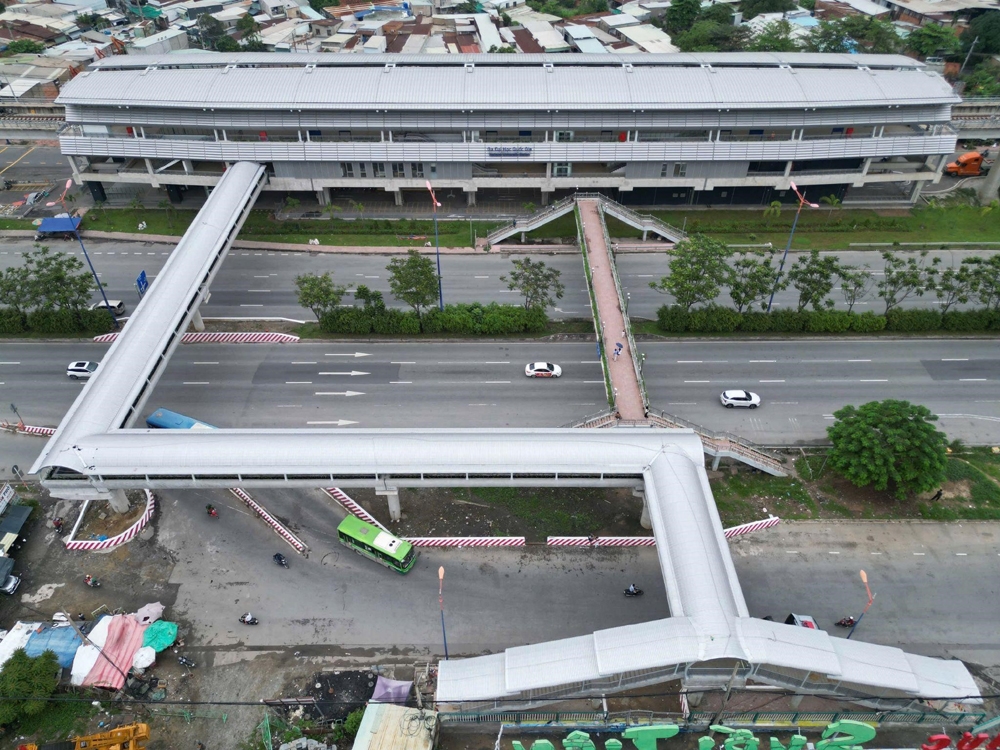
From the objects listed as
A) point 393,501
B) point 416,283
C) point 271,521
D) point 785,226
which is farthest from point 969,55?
point 271,521

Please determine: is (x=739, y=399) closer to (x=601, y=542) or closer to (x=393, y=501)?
(x=601, y=542)

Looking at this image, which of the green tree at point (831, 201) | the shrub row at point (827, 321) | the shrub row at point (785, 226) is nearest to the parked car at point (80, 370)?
the shrub row at point (827, 321)

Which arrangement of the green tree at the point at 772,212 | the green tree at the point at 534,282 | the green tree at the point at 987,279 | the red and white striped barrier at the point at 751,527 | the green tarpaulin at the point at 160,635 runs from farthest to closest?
the green tree at the point at 772,212 < the green tree at the point at 534,282 < the green tree at the point at 987,279 < the red and white striped barrier at the point at 751,527 < the green tarpaulin at the point at 160,635

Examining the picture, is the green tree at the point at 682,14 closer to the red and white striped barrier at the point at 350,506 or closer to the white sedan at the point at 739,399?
the white sedan at the point at 739,399

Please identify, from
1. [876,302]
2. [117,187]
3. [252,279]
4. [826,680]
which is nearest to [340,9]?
[117,187]

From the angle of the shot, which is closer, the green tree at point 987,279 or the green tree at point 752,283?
the green tree at point 987,279

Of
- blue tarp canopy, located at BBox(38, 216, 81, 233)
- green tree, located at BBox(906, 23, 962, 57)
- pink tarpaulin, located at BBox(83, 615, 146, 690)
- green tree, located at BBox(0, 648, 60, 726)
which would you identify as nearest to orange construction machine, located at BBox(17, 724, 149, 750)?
green tree, located at BBox(0, 648, 60, 726)
